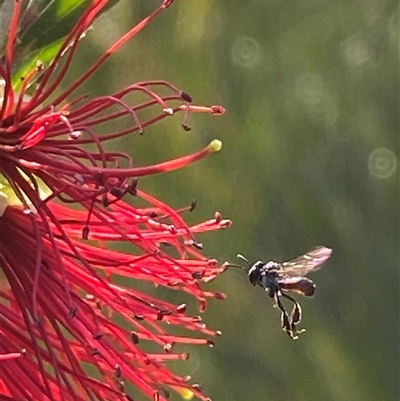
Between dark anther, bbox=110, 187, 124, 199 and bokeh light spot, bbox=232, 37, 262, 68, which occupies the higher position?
bokeh light spot, bbox=232, 37, 262, 68

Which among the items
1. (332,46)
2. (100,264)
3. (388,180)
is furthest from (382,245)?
(100,264)

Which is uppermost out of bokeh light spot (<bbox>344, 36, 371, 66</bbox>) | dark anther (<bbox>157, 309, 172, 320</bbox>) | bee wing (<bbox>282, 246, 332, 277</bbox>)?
bokeh light spot (<bbox>344, 36, 371, 66</bbox>)

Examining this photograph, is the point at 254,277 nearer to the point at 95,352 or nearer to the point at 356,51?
the point at 95,352

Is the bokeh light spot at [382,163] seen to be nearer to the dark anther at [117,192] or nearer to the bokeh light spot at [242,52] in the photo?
the bokeh light spot at [242,52]

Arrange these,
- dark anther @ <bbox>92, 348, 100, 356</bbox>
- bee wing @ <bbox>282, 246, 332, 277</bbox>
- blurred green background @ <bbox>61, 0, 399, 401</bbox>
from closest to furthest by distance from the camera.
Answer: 1. dark anther @ <bbox>92, 348, 100, 356</bbox>
2. bee wing @ <bbox>282, 246, 332, 277</bbox>
3. blurred green background @ <bbox>61, 0, 399, 401</bbox>

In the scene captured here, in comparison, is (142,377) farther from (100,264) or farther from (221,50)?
(221,50)

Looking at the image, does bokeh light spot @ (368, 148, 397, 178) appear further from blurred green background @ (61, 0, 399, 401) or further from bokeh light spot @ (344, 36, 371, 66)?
bokeh light spot @ (344, 36, 371, 66)

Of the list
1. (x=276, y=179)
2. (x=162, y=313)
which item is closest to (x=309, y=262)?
(x=162, y=313)

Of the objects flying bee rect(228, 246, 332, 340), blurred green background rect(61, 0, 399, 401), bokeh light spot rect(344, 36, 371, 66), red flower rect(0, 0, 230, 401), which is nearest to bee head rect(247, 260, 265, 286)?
flying bee rect(228, 246, 332, 340)
